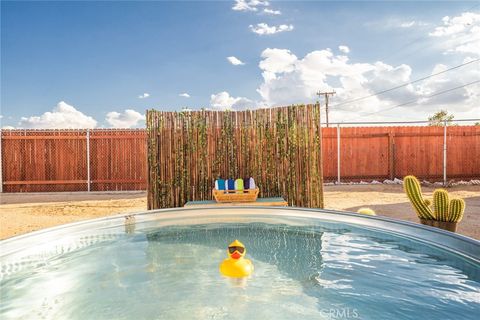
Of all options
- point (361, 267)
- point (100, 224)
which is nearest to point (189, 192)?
point (100, 224)

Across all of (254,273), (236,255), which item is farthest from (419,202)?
(236,255)

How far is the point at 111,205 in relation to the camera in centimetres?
913

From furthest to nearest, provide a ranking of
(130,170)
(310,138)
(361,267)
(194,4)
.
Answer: (130,170), (194,4), (310,138), (361,267)

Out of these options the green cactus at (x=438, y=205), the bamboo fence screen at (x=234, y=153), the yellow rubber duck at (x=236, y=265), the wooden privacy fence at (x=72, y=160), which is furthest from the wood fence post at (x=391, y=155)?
the yellow rubber duck at (x=236, y=265)

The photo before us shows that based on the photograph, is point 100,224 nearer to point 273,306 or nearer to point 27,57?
point 273,306

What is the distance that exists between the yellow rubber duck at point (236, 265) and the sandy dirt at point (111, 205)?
389cm

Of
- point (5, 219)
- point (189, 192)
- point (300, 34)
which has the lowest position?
point (5, 219)

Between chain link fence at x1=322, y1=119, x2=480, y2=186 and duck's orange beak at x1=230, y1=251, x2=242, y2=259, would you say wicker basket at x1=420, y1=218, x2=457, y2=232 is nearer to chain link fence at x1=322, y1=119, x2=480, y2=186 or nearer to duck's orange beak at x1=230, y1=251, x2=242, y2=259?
duck's orange beak at x1=230, y1=251, x2=242, y2=259

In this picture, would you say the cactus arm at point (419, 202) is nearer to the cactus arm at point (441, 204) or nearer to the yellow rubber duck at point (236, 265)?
the cactus arm at point (441, 204)

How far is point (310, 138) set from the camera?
692 centimetres

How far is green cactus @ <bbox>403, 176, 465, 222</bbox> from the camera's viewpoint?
4324mm

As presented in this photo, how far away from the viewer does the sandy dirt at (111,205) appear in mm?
6375

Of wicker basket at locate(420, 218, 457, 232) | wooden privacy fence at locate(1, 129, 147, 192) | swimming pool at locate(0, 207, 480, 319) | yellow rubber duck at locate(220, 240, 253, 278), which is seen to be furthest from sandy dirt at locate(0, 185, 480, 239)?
yellow rubber duck at locate(220, 240, 253, 278)

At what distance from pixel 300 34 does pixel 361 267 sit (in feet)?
25.4
